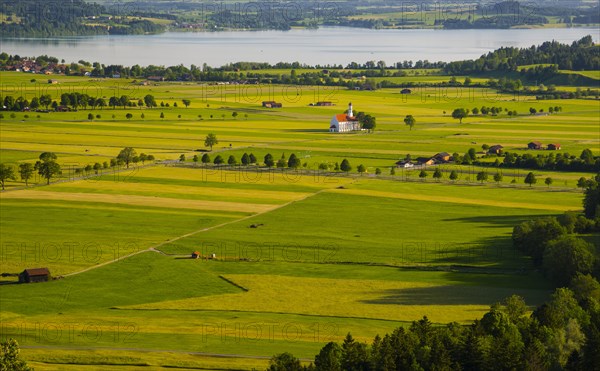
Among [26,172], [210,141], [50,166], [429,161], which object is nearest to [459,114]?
[429,161]

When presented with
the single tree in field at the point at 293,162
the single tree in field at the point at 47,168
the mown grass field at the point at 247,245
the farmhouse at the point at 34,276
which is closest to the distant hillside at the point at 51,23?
the mown grass field at the point at 247,245

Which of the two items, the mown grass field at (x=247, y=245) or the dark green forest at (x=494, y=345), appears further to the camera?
the mown grass field at (x=247, y=245)

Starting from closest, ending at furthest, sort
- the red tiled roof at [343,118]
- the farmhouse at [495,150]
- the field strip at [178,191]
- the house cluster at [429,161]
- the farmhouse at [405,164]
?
the field strip at [178,191] → the farmhouse at [405,164] → the house cluster at [429,161] → the farmhouse at [495,150] → the red tiled roof at [343,118]

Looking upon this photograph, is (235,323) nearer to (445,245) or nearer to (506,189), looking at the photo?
(445,245)

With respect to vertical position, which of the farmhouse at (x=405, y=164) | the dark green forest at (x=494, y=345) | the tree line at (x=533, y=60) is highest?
the tree line at (x=533, y=60)

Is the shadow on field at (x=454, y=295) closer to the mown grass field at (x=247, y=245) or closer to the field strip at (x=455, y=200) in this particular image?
the mown grass field at (x=247, y=245)

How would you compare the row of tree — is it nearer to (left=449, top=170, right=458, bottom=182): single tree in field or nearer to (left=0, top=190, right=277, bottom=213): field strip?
(left=0, top=190, right=277, bottom=213): field strip

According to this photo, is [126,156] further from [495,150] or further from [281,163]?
[495,150]
